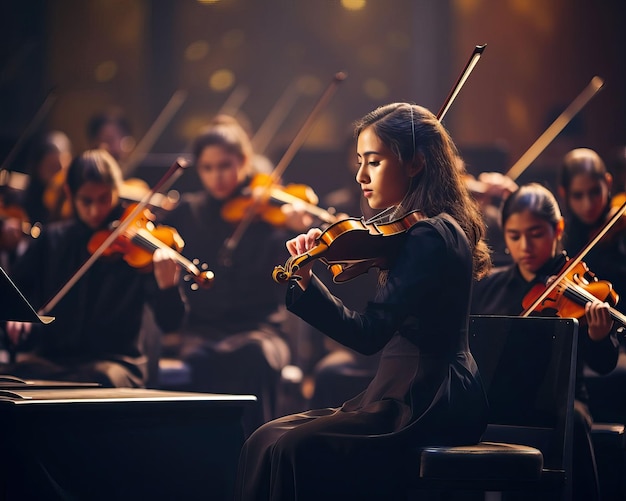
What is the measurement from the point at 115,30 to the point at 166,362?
417 cm

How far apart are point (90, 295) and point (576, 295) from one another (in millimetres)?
1494

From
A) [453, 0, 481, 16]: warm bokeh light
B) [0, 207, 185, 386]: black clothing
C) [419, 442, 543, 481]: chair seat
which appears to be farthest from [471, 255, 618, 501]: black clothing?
[453, 0, 481, 16]: warm bokeh light

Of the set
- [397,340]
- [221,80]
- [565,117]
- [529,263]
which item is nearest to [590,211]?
[529,263]

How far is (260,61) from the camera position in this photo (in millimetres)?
7449

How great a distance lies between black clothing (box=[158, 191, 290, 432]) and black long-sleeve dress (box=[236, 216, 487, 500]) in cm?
142

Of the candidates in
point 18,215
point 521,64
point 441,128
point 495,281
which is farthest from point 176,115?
point 441,128

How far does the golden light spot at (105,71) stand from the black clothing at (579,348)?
187 inches

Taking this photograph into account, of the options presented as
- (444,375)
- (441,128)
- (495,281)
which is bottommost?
(444,375)

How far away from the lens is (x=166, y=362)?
3.71 metres

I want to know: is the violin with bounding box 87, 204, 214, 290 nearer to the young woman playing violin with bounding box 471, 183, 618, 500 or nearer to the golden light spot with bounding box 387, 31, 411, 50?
the young woman playing violin with bounding box 471, 183, 618, 500

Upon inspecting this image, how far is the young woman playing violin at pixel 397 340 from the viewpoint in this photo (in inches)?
81.1

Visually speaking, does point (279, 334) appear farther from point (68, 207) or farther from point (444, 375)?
point (444, 375)

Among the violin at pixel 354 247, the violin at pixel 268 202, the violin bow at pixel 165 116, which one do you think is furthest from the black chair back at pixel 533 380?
the violin bow at pixel 165 116

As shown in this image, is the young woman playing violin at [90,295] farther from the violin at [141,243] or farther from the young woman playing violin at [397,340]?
the young woman playing violin at [397,340]
